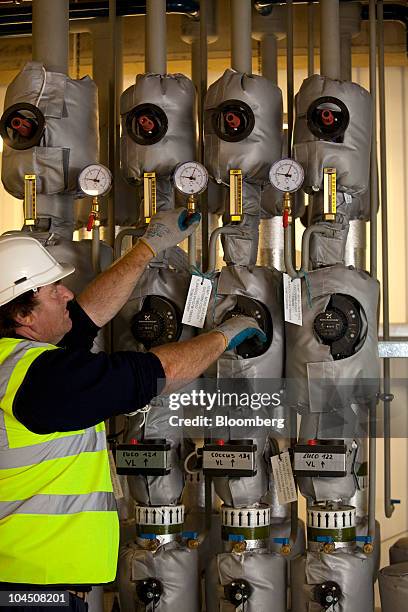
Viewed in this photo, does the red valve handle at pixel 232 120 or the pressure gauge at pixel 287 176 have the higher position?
the red valve handle at pixel 232 120

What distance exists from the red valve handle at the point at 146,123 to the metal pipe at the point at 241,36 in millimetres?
351

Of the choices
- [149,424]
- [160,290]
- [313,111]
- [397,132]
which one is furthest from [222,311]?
[397,132]

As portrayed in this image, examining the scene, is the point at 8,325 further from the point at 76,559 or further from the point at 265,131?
the point at 265,131

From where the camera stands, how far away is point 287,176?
2.85 metres

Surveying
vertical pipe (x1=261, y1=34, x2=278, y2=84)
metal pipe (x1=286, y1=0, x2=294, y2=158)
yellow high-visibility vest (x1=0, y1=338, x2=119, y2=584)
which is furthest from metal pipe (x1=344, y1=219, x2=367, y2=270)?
yellow high-visibility vest (x1=0, y1=338, x2=119, y2=584)

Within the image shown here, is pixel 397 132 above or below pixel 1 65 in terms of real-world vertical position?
below

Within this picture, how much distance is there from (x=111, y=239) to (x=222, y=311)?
58 cm

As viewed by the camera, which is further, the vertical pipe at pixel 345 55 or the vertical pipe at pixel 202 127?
the vertical pipe at pixel 345 55

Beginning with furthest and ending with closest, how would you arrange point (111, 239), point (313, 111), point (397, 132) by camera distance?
point (397, 132), point (111, 239), point (313, 111)

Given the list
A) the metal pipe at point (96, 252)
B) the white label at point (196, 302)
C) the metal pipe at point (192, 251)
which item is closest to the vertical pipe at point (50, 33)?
the metal pipe at point (96, 252)

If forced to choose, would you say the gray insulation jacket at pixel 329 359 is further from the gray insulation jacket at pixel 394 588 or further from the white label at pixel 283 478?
the gray insulation jacket at pixel 394 588

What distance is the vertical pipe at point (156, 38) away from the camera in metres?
3.07

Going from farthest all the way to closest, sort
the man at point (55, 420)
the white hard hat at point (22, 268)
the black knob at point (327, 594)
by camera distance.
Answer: the black knob at point (327, 594), the white hard hat at point (22, 268), the man at point (55, 420)

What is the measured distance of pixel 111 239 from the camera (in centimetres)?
326
